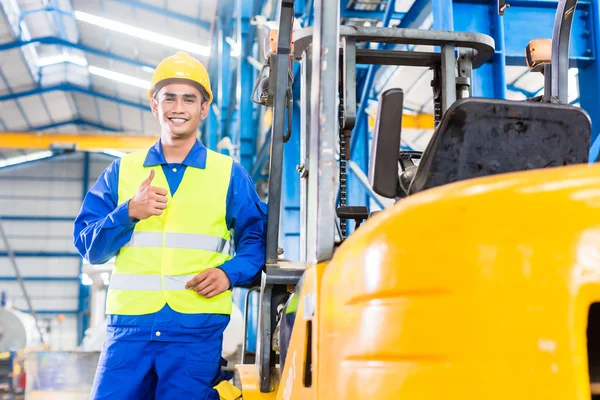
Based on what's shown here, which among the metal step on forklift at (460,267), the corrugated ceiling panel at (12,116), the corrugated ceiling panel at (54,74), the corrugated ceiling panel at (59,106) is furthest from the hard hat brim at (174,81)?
the corrugated ceiling panel at (59,106)

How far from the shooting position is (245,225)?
8.00ft

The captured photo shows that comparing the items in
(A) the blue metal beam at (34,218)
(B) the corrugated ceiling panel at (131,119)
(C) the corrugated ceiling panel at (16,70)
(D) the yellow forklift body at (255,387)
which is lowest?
(D) the yellow forklift body at (255,387)

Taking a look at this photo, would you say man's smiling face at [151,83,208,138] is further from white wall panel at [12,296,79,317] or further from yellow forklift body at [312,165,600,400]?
white wall panel at [12,296,79,317]

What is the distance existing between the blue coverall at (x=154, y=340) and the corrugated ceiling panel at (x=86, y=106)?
21.2m

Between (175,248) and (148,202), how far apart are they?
26cm

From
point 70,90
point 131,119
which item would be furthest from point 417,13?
point 131,119

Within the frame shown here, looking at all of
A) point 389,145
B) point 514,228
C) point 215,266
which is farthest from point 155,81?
point 514,228

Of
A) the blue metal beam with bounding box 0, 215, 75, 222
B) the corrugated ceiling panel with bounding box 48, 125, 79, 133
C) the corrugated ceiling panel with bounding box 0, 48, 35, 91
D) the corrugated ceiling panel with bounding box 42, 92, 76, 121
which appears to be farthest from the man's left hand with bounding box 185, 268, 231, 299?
the blue metal beam with bounding box 0, 215, 75, 222

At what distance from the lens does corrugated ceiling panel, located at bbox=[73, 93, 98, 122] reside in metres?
22.3

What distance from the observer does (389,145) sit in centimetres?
133

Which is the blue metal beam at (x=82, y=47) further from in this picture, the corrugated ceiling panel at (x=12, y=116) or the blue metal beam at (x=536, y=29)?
the blue metal beam at (x=536, y=29)

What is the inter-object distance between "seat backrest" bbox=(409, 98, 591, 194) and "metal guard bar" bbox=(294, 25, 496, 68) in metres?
0.71

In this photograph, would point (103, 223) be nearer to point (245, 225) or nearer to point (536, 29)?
point (245, 225)

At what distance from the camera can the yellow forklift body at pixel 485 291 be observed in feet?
3.03
